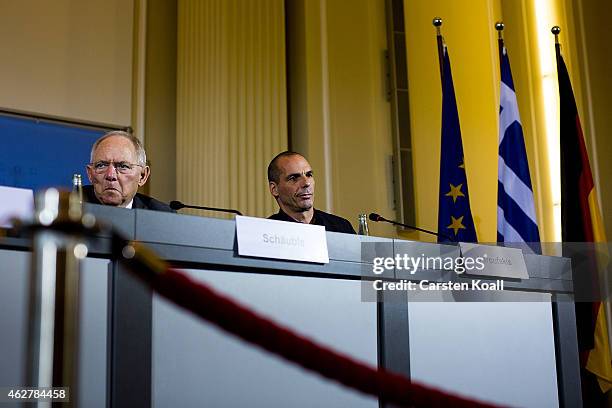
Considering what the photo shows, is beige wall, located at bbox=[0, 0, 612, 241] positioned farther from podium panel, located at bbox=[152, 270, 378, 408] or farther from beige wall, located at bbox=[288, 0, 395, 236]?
podium panel, located at bbox=[152, 270, 378, 408]

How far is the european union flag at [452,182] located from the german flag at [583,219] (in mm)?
539

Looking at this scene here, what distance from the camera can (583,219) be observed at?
4.88 m

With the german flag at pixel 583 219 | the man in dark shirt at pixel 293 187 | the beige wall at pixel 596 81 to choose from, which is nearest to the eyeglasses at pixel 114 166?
the man in dark shirt at pixel 293 187

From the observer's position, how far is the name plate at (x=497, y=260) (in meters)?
Answer: 2.92

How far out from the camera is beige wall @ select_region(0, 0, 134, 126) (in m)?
5.05

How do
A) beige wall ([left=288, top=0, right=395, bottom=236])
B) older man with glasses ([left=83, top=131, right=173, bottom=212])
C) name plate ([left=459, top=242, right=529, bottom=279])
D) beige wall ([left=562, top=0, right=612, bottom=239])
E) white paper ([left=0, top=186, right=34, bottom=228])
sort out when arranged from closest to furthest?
1. white paper ([left=0, top=186, right=34, bottom=228])
2. name plate ([left=459, top=242, right=529, bottom=279])
3. older man with glasses ([left=83, top=131, right=173, bottom=212])
4. beige wall ([left=562, top=0, right=612, bottom=239])
5. beige wall ([left=288, top=0, right=395, bottom=236])

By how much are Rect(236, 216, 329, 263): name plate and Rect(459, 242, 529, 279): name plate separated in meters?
0.64

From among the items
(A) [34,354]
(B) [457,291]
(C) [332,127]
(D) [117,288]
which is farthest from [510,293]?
(C) [332,127]

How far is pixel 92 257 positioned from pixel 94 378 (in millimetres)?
278

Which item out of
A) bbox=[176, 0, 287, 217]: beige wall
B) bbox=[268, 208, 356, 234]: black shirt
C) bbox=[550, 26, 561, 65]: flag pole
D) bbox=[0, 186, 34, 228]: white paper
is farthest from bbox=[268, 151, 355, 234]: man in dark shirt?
bbox=[0, 186, 34, 228]: white paper

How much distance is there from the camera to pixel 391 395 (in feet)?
4.17

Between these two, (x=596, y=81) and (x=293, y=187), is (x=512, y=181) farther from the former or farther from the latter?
(x=293, y=187)

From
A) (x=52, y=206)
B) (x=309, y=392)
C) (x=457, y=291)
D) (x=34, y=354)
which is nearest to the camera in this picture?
(x=52, y=206)

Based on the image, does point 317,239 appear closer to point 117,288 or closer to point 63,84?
point 117,288
